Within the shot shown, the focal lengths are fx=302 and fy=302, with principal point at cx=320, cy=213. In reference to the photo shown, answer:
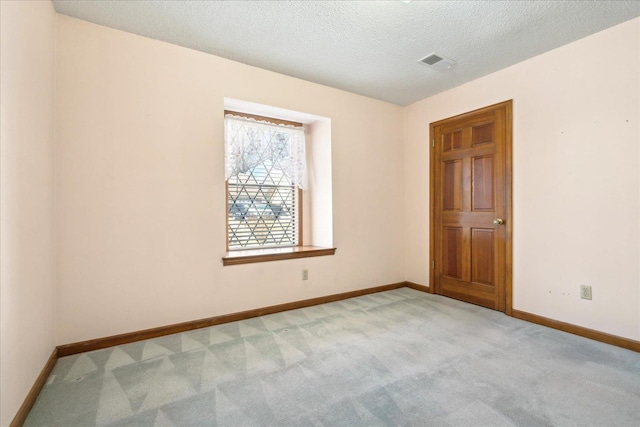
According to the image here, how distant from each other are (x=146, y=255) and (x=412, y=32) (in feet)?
9.25

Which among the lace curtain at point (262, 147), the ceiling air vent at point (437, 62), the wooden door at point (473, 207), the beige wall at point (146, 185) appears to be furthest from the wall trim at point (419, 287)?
the ceiling air vent at point (437, 62)

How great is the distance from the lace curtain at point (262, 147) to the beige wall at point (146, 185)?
218 mm

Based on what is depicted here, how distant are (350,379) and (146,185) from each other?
2150mm

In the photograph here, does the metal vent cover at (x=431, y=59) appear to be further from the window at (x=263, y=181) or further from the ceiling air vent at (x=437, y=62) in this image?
the window at (x=263, y=181)

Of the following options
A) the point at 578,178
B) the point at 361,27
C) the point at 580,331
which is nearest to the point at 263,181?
the point at 361,27

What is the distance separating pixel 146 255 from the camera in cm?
249

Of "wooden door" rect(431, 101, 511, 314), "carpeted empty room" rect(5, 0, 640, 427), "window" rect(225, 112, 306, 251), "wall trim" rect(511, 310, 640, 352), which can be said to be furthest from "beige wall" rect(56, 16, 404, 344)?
"wall trim" rect(511, 310, 640, 352)

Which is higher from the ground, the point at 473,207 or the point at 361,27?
the point at 361,27

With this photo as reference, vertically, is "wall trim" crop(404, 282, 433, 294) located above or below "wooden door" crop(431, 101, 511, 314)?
below

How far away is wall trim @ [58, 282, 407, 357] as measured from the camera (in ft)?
7.36

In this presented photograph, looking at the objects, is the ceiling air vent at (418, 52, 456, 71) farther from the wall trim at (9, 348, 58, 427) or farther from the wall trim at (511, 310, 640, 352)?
the wall trim at (9, 348, 58, 427)

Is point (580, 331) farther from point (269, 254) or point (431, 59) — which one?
point (269, 254)

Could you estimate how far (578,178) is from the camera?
8.45 ft

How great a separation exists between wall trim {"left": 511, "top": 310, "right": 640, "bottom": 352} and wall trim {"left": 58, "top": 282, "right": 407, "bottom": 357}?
1.72 meters
